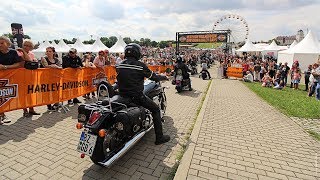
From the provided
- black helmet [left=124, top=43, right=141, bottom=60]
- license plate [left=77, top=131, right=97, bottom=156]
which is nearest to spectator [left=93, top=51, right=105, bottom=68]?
black helmet [left=124, top=43, right=141, bottom=60]

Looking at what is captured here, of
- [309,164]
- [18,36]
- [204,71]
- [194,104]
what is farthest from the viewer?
[204,71]

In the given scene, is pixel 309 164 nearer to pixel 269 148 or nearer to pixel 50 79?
pixel 269 148

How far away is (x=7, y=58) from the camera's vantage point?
19.9 ft

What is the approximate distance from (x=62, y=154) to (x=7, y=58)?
10.9 ft

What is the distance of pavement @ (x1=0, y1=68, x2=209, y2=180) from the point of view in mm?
3816

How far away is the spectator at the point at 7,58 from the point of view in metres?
5.89

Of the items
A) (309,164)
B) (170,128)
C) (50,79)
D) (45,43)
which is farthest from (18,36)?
(45,43)

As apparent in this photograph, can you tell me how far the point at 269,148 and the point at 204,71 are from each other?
15316 mm

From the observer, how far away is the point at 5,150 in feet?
15.1

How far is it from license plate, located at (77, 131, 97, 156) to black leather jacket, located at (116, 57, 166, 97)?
1.20 meters

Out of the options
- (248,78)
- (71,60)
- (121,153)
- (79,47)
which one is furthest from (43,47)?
(121,153)

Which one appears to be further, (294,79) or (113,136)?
(294,79)

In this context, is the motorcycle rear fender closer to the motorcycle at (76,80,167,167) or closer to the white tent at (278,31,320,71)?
the motorcycle at (76,80,167,167)

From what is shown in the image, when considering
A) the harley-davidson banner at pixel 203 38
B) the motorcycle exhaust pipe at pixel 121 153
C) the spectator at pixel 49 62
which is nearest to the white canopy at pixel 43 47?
the harley-davidson banner at pixel 203 38
